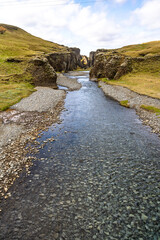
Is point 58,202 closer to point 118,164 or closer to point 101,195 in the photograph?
point 101,195

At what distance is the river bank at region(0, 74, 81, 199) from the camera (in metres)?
16.0

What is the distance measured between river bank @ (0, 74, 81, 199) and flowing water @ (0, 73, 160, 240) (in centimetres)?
126

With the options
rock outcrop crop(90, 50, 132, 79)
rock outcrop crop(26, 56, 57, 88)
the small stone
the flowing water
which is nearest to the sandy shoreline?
the flowing water

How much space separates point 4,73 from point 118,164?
6792 centimetres

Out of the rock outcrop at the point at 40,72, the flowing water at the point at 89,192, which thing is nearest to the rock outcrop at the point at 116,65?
the rock outcrop at the point at 40,72

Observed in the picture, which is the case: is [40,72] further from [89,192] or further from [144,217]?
[144,217]

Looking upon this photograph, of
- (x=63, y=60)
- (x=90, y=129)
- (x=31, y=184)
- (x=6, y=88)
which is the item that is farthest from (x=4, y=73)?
(x=63, y=60)

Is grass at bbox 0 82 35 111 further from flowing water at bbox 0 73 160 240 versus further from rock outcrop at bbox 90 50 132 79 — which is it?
rock outcrop at bbox 90 50 132 79

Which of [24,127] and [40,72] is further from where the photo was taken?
[40,72]

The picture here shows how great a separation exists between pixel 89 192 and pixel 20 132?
16231 millimetres

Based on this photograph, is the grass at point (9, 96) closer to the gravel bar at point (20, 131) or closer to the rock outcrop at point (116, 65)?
the gravel bar at point (20, 131)

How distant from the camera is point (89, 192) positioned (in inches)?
524

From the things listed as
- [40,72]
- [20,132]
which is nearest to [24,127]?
[20,132]

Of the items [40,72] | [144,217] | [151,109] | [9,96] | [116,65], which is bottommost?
[144,217]
